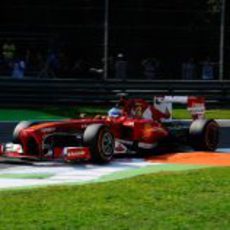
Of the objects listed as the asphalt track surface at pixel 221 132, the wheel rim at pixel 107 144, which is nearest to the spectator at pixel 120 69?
the asphalt track surface at pixel 221 132

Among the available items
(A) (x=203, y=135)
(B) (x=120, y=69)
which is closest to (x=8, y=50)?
(B) (x=120, y=69)

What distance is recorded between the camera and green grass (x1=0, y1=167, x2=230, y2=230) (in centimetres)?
659

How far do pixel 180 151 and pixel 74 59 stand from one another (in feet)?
45.7

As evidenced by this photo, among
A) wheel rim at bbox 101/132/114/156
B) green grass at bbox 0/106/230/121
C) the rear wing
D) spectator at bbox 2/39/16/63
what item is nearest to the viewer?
wheel rim at bbox 101/132/114/156

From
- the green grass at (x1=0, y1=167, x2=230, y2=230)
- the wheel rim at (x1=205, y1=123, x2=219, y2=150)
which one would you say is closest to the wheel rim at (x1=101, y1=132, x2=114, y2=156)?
the wheel rim at (x1=205, y1=123, x2=219, y2=150)

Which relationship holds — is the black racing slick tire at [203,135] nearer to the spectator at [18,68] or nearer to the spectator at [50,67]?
the spectator at [18,68]

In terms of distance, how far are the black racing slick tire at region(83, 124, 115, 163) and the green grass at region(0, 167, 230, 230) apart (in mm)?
2826

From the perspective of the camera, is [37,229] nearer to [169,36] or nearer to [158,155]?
[158,155]

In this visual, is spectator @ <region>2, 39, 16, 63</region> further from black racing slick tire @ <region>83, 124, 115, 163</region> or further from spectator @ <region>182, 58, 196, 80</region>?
black racing slick tire @ <region>83, 124, 115, 163</region>

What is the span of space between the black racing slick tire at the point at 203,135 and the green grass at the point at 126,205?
4514 mm

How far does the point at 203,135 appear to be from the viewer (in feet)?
45.8

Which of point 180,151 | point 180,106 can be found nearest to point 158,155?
point 180,151

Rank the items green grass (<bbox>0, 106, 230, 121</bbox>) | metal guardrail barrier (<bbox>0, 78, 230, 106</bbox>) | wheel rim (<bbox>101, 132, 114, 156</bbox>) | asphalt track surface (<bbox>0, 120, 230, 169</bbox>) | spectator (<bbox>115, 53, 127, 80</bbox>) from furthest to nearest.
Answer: spectator (<bbox>115, 53, 127, 80</bbox>) → metal guardrail barrier (<bbox>0, 78, 230, 106</bbox>) → green grass (<bbox>0, 106, 230, 121</bbox>) → asphalt track surface (<bbox>0, 120, 230, 169</bbox>) → wheel rim (<bbox>101, 132, 114, 156</bbox>)

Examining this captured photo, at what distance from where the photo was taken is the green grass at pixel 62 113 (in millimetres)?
20533
